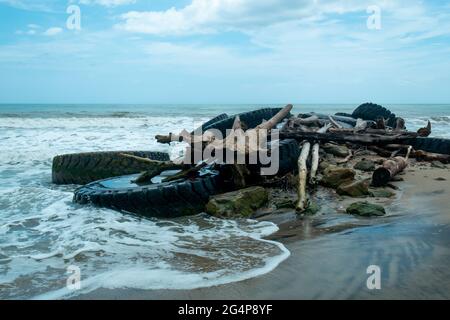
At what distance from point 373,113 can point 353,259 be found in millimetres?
8664

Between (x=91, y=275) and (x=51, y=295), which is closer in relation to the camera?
(x=51, y=295)

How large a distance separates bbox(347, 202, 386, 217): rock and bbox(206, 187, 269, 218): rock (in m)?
1.08

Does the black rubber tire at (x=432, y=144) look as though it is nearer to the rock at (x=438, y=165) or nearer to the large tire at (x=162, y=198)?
the rock at (x=438, y=165)

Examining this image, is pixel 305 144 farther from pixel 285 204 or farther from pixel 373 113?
pixel 373 113

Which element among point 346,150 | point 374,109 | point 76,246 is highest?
point 374,109

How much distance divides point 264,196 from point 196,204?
2.75 feet

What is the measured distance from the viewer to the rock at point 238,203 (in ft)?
15.6

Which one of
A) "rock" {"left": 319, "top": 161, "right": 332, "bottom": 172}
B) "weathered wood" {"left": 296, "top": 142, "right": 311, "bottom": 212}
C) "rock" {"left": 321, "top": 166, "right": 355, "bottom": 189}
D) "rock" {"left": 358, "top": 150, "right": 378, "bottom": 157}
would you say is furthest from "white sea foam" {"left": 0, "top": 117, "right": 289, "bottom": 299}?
"rock" {"left": 358, "top": 150, "right": 378, "bottom": 157}

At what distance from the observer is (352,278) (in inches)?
106

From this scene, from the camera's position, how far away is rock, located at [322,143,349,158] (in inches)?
290

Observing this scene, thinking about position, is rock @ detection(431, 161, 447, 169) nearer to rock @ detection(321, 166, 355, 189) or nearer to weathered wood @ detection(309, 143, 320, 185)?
weathered wood @ detection(309, 143, 320, 185)

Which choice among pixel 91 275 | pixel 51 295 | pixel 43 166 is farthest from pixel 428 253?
pixel 43 166

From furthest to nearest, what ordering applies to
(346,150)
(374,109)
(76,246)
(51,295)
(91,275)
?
(374,109) → (346,150) → (76,246) → (91,275) → (51,295)
